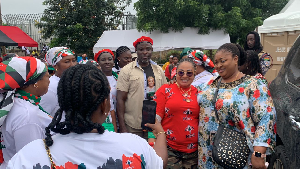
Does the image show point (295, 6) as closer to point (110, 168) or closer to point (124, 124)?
point (124, 124)

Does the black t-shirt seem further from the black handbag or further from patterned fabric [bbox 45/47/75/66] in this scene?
the black handbag

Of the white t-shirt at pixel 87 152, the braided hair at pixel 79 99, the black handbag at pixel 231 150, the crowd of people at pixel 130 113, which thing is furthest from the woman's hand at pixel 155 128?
→ the black handbag at pixel 231 150

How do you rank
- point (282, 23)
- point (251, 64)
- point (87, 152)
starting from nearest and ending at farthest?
point (87, 152) < point (251, 64) < point (282, 23)

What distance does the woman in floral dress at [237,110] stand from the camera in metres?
2.52

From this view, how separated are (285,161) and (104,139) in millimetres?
2178

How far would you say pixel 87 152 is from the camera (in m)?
1.36

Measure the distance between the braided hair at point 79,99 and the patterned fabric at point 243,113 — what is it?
1.60 metres

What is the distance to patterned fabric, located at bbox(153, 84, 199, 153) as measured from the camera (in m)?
2.96

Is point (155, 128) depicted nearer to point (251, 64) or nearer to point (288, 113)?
point (288, 113)

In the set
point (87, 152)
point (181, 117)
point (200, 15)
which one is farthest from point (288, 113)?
point (200, 15)

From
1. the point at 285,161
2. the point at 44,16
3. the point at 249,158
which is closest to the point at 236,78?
the point at 249,158

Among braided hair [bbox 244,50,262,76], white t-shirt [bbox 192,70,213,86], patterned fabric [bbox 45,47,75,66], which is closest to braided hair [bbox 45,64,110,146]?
patterned fabric [bbox 45,47,75,66]

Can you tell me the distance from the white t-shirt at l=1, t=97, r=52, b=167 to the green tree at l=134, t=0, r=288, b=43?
12.7 meters

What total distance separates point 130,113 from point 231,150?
66.6 inches
